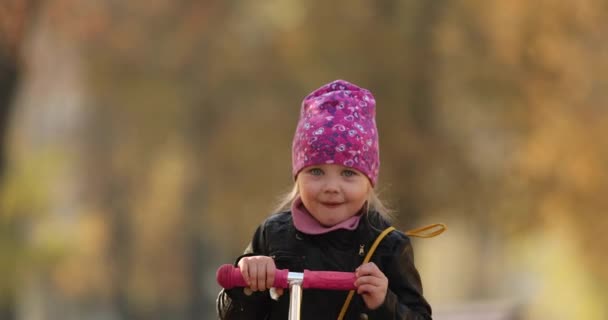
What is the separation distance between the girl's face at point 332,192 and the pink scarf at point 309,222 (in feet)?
0.07

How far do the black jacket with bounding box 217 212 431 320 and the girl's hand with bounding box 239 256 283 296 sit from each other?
0.23 metres

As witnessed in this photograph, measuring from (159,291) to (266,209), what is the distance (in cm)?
761

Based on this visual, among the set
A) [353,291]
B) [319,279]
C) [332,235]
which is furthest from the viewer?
[332,235]

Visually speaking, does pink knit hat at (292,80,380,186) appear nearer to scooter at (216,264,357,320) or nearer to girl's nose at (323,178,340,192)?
girl's nose at (323,178,340,192)

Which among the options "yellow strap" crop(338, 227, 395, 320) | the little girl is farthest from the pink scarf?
"yellow strap" crop(338, 227, 395, 320)

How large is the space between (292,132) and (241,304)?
1280 centimetres

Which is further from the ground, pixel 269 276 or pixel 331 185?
pixel 331 185

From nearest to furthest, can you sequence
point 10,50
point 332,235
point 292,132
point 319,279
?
point 319,279 → point 332,235 → point 10,50 → point 292,132

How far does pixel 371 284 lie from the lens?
466cm

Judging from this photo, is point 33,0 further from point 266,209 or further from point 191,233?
point 191,233

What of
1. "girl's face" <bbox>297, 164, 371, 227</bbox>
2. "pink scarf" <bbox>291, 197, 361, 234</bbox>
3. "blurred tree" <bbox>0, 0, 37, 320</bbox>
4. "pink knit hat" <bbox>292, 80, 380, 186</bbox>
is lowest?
"pink scarf" <bbox>291, 197, 361, 234</bbox>

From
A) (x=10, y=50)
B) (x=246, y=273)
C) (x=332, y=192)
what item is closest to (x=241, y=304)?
(x=246, y=273)

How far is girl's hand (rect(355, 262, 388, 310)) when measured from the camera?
4656 mm

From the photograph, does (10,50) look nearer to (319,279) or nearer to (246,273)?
(246,273)
